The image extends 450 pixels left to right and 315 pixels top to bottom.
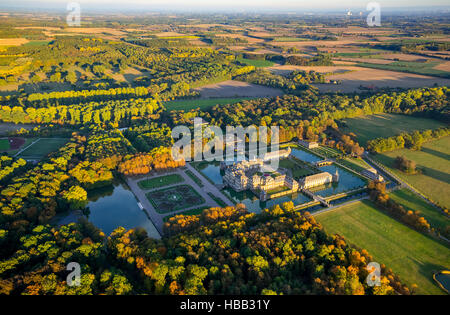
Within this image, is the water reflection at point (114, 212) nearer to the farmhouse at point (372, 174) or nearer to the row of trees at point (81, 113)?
the row of trees at point (81, 113)

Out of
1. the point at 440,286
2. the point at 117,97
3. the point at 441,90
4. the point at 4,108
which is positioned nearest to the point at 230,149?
the point at 440,286

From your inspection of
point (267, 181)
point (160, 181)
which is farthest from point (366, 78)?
point (160, 181)

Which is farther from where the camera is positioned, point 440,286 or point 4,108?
point 4,108

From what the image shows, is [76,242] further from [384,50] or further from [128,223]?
[384,50]

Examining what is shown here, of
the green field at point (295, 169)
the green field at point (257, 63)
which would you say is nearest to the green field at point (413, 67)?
the green field at point (257, 63)

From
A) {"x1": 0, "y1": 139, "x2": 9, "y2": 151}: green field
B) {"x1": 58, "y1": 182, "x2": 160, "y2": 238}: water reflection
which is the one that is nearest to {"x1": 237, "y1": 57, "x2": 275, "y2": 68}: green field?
{"x1": 0, "y1": 139, "x2": 9, "y2": 151}: green field

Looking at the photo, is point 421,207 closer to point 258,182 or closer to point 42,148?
point 258,182
